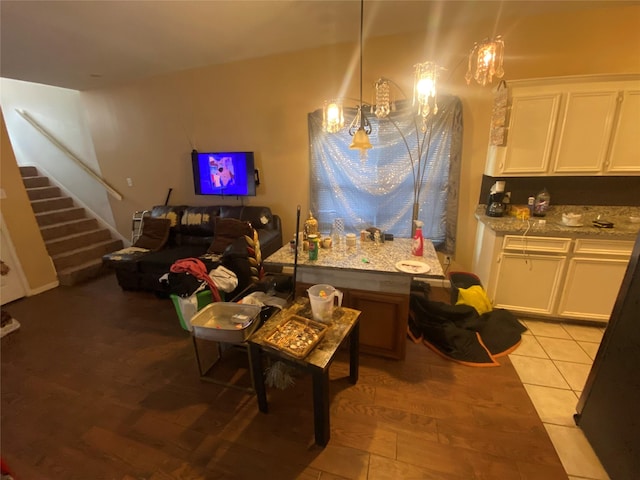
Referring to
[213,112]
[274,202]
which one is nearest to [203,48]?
[213,112]

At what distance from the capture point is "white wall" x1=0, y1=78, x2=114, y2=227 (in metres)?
4.40

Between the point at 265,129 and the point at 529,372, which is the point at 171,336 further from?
the point at 529,372

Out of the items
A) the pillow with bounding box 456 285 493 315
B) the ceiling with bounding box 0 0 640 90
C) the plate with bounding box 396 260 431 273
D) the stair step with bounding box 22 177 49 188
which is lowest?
the pillow with bounding box 456 285 493 315

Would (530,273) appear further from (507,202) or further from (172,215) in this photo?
(172,215)

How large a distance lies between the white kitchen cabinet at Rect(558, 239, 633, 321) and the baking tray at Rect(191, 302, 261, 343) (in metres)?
2.61

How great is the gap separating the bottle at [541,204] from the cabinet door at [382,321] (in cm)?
174

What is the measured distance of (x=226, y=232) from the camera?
3.27 m

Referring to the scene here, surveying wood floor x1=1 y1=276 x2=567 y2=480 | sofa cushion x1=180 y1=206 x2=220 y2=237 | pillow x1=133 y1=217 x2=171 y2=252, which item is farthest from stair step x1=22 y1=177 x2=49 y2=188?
wood floor x1=1 y1=276 x2=567 y2=480

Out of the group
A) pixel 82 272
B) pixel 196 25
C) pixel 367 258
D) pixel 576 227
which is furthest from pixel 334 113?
pixel 82 272

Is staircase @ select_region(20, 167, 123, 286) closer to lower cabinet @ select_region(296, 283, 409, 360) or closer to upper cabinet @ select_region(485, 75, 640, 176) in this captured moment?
lower cabinet @ select_region(296, 283, 409, 360)

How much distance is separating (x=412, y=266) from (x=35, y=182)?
6.44 m

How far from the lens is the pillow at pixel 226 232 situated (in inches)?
126

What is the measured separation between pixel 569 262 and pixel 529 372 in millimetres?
1026

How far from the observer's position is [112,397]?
6.15 ft
